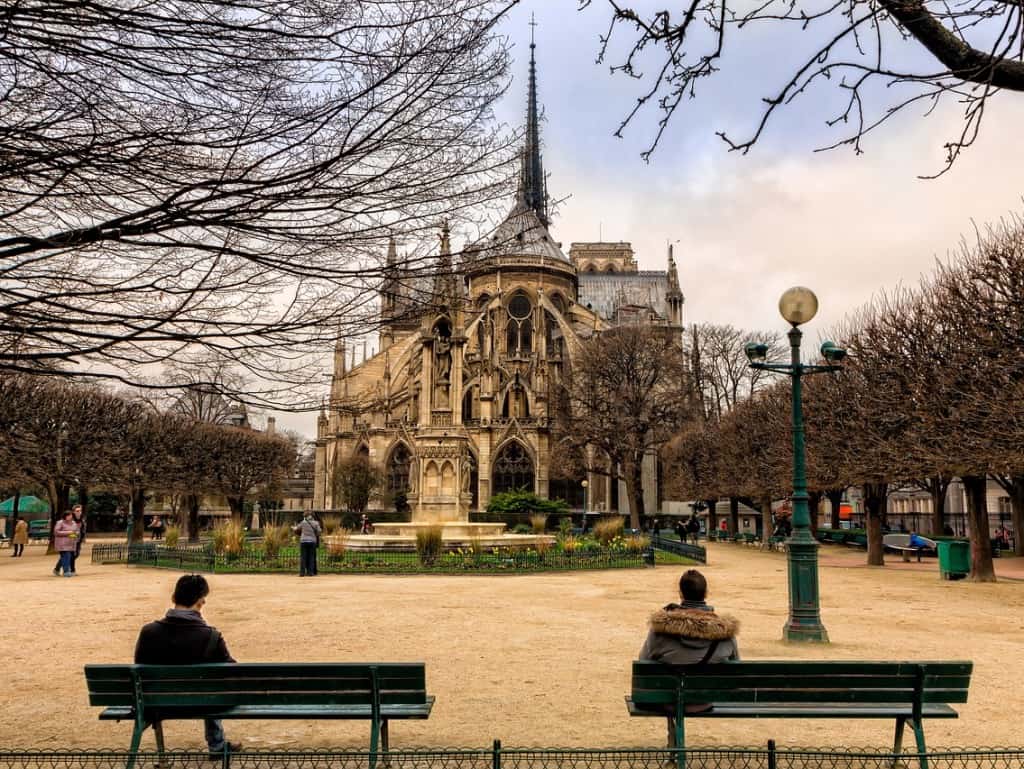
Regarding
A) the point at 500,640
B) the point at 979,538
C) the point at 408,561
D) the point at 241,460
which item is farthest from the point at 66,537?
the point at 241,460

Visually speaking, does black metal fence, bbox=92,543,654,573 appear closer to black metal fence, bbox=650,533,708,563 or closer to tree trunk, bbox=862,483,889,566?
black metal fence, bbox=650,533,708,563

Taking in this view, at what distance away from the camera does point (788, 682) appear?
5375 mm

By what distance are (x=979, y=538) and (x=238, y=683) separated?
18.9m

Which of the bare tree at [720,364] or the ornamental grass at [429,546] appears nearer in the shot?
the ornamental grass at [429,546]

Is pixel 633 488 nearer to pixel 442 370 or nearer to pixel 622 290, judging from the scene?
pixel 442 370

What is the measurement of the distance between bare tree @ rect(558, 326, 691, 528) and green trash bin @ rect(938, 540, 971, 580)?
21754 millimetres

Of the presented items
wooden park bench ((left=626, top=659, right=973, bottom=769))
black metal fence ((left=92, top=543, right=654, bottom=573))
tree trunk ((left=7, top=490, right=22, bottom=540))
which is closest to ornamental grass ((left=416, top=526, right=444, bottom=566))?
black metal fence ((left=92, top=543, right=654, bottom=573))

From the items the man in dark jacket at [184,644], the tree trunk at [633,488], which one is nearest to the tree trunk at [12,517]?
the tree trunk at [633,488]

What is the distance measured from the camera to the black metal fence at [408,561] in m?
21.4

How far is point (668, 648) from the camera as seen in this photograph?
5586mm

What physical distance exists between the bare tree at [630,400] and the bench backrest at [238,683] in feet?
122

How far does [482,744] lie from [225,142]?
4.17 m

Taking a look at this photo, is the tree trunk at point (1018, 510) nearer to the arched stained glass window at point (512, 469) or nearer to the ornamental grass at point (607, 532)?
the ornamental grass at point (607, 532)

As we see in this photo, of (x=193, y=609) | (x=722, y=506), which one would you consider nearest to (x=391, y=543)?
(x=193, y=609)
